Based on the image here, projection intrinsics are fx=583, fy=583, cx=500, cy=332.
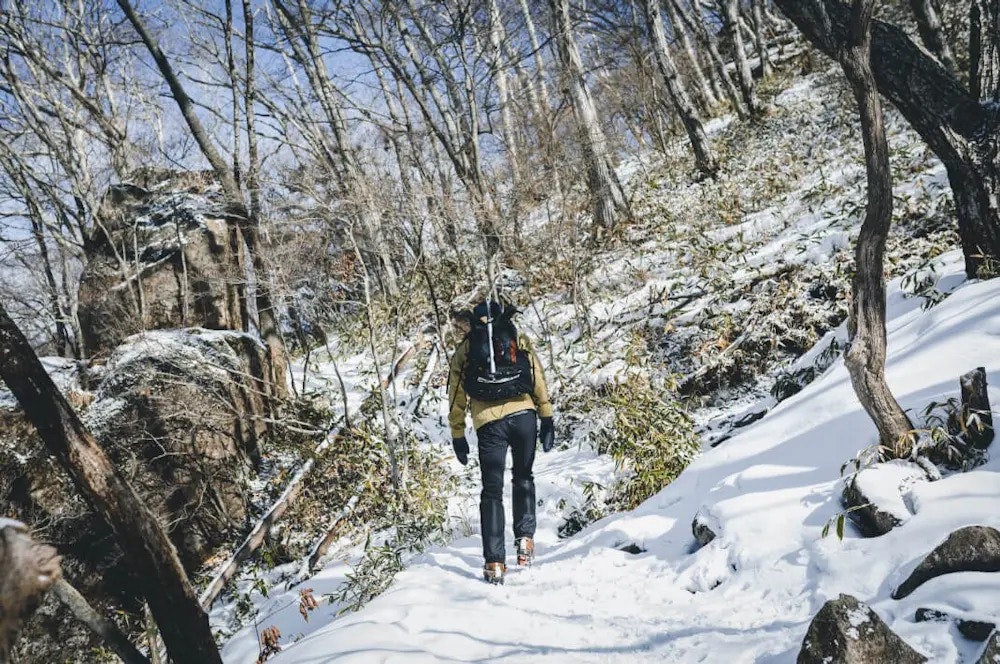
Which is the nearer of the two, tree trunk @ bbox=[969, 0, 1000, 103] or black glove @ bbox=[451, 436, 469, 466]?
black glove @ bbox=[451, 436, 469, 466]

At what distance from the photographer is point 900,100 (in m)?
4.72

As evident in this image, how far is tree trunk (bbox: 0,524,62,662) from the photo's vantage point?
1.01m

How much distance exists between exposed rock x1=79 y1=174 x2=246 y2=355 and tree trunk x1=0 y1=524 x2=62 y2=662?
862 cm

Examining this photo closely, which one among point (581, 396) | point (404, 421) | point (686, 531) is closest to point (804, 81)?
point (581, 396)

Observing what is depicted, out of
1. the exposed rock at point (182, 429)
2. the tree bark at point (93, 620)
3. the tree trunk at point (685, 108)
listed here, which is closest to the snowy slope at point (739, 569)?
the tree bark at point (93, 620)

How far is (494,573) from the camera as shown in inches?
154

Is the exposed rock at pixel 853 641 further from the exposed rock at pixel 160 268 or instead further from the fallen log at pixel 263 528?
the exposed rock at pixel 160 268

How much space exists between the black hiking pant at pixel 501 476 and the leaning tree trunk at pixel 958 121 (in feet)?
12.7

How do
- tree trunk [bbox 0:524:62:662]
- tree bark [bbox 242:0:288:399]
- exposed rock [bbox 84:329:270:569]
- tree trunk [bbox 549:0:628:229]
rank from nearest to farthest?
tree trunk [bbox 0:524:62:662], exposed rock [bbox 84:329:270:569], tree bark [bbox 242:0:288:399], tree trunk [bbox 549:0:628:229]

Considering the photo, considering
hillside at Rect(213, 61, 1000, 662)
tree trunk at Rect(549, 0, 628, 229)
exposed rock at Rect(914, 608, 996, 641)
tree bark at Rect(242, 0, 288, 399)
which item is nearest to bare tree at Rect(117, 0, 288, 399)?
tree bark at Rect(242, 0, 288, 399)

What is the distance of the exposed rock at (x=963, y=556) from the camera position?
2211 millimetres

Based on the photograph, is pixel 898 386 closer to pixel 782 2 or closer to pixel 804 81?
pixel 782 2

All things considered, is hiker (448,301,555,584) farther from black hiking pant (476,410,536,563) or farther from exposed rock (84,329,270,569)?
exposed rock (84,329,270,569)

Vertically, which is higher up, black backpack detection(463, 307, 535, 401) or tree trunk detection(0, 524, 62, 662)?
tree trunk detection(0, 524, 62, 662)
